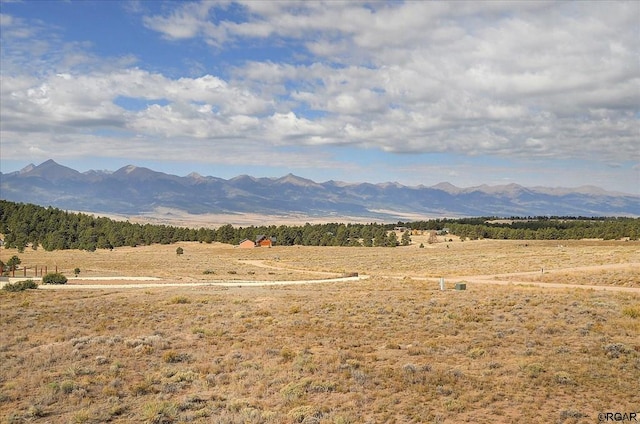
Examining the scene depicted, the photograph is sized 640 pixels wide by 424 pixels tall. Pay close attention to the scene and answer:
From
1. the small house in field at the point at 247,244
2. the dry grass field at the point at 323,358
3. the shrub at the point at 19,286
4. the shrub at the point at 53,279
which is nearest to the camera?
the dry grass field at the point at 323,358

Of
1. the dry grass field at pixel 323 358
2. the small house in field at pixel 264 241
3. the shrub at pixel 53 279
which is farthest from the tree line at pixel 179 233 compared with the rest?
the dry grass field at pixel 323 358

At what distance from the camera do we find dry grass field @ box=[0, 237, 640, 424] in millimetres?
13805

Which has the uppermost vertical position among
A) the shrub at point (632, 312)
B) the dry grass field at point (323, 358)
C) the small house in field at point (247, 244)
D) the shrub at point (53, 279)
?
the shrub at point (632, 312)

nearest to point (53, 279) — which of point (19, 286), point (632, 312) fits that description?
point (19, 286)

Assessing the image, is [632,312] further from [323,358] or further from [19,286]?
[19,286]

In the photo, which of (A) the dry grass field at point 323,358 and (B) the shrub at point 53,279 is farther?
(B) the shrub at point 53,279

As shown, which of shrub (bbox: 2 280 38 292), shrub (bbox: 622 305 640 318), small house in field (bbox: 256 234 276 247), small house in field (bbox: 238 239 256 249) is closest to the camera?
shrub (bbox: 622 305 640 318)

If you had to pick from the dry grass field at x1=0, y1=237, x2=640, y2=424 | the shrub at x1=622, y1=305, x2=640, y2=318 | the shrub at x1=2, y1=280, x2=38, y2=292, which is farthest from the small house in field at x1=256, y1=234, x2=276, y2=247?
the shrub at x1=622, y1=305, x2=640, y2=318

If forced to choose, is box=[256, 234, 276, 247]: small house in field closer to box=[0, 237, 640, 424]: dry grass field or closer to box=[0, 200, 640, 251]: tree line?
box=[0, 200, 640, 251]: tree line

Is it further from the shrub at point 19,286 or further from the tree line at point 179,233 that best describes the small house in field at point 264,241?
the shrub at point 19,286

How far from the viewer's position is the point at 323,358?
60.0ft

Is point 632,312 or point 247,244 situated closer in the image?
point 632,312

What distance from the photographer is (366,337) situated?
22.0m

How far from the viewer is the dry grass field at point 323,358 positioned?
45.3 feet
